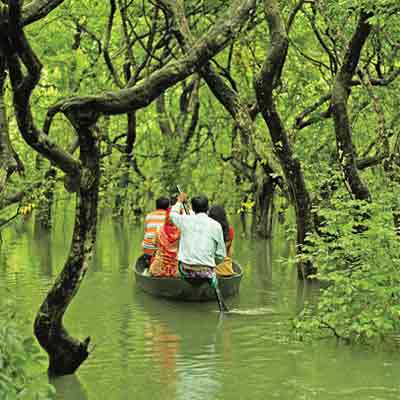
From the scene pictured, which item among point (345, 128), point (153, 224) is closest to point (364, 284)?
point (345, 128)

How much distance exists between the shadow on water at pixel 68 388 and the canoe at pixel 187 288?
5.90 metres

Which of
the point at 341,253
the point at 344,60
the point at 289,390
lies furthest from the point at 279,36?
the point at 289,390

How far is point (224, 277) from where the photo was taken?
17641mm

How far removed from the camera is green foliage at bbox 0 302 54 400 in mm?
6148

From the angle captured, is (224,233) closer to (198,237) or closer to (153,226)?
(153,226)

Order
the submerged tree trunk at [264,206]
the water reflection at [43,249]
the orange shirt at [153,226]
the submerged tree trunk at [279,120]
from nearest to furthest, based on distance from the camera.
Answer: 1. the submerged tree trunk at [279,120]
2. the orange shirt at [153,226]
3. the water reflection at [43,249]
4. the submerged tree trunk at [264,206]

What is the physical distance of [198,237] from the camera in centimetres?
1616

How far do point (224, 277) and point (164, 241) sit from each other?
47.0 inches

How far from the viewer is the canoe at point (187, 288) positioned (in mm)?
17016

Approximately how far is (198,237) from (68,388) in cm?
560

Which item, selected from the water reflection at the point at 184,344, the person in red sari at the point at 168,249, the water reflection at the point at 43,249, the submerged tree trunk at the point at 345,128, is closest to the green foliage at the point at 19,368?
the water reflection at the point at 184,344

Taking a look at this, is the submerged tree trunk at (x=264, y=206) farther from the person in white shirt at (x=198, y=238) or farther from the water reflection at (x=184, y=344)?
the person in white shirt at (x=198, y=238)

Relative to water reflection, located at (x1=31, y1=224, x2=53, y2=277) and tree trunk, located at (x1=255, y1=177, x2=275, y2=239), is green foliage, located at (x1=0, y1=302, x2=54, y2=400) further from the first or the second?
tree trunk, located at (x1=255, y1=177, x2=275, y2=239)

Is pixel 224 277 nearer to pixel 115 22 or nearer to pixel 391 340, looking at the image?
pixel 391 340
